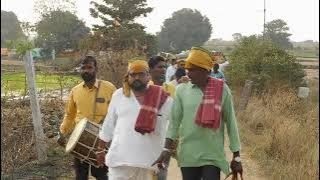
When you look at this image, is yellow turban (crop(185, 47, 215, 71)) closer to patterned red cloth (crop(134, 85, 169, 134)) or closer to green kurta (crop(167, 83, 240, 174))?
green kurta (crop(167, 83, 240, 174))

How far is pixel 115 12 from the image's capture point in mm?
45219

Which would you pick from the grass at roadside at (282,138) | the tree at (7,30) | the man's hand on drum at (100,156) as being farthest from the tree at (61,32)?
the man's hand on drum at (100,156)

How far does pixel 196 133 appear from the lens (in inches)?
195

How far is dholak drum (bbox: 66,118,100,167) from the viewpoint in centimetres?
574

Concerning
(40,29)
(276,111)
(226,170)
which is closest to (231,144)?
(226,170)

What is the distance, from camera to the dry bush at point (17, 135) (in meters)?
7.69

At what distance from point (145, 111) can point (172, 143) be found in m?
0.39

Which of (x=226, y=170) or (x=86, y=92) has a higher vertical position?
(x=86, y=92)

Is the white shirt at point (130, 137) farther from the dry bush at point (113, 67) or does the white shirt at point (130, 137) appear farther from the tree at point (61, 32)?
the tree at point (61, 32)

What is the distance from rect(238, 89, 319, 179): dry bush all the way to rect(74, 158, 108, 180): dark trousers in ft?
10.6

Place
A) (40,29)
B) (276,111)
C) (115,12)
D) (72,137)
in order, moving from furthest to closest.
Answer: (40,29)
(115,12)
(276,111)
(72,137)

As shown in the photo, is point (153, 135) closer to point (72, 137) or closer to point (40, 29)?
point (72, 137)

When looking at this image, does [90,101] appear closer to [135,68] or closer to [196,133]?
[135,68]

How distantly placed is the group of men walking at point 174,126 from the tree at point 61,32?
2090 inches
